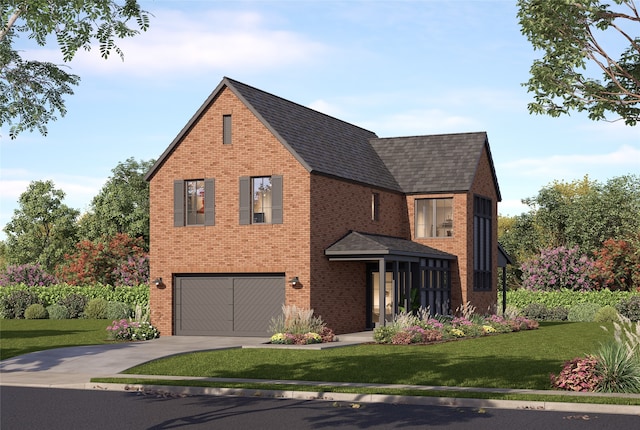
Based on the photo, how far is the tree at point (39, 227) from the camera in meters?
74.4

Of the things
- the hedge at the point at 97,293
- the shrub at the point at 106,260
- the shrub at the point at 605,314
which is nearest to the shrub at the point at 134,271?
the shrub at the point at 106,260

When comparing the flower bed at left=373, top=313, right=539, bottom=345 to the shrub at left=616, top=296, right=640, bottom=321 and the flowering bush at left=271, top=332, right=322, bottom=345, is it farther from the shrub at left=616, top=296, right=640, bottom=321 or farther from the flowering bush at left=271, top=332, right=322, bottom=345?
the shrub at left=616, top=296, right=640, bottom=321

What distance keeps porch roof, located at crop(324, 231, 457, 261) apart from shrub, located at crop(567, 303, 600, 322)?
15.1 metres

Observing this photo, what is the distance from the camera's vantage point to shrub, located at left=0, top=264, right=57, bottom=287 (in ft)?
188

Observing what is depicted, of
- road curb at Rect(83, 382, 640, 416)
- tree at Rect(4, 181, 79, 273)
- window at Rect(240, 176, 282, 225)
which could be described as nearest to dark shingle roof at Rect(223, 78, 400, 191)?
window at Rect(240, 176, 282, 225)

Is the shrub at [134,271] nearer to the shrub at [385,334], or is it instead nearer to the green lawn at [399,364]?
the shrub at [385,334]

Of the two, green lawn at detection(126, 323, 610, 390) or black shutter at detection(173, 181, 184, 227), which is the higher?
black shutter at detection(173, 181, 184, 227)

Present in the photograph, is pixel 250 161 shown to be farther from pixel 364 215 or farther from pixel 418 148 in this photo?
pixel 418 148

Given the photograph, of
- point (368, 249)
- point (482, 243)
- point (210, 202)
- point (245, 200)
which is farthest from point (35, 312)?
point (482, 243)

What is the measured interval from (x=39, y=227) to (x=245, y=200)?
1940 inches

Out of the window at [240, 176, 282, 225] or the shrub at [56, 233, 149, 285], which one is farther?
the shrub at [56, 233, 149, 285]

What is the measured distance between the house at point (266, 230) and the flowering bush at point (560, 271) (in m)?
21.9

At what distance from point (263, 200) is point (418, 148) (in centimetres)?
1208

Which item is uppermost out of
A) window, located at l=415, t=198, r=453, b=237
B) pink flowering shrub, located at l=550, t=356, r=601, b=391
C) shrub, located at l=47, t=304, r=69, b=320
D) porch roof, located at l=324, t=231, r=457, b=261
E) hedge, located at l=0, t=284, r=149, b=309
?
window, located at l=415, t=198, r=453, b=237
